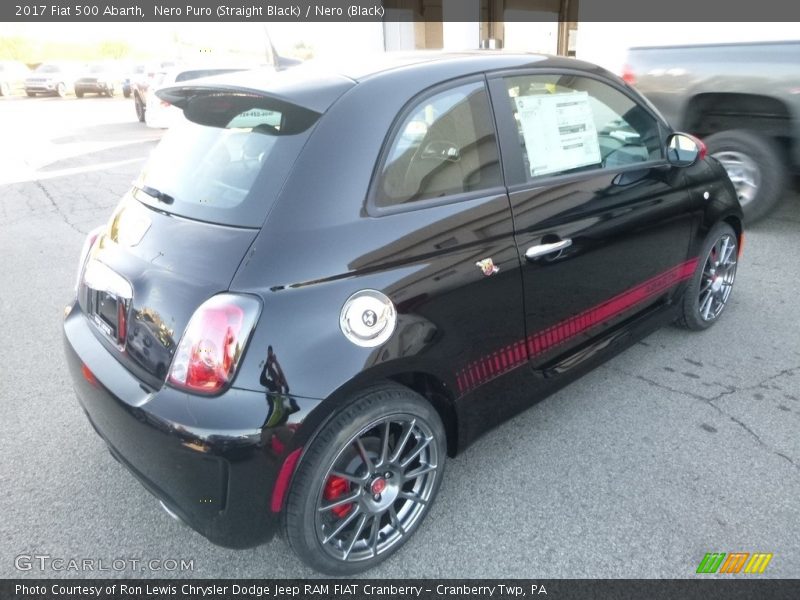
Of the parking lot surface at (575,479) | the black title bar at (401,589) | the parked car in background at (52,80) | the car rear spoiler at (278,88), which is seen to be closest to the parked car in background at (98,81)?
the parked car in background at (52,80)

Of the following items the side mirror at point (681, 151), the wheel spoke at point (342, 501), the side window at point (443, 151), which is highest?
the side window at point (443, 151)

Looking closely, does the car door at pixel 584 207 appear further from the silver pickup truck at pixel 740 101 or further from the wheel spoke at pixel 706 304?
the silver pickup truck at pixel 740 101

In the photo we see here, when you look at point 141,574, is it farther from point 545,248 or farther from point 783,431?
point 783,431

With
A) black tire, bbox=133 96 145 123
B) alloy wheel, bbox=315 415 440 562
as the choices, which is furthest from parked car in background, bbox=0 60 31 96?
alloy wheel, bbox=315 415 440 562

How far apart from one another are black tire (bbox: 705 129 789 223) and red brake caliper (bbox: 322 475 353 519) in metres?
4.97

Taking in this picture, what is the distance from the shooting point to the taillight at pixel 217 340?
178cm

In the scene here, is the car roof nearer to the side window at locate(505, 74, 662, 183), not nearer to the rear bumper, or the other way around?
the side window at locate(505, 74, 662, 183)

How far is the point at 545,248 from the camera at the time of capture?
8.05 feet

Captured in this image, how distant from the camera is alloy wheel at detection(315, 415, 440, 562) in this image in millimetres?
2059

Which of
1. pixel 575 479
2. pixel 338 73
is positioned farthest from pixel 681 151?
pixel 338 73

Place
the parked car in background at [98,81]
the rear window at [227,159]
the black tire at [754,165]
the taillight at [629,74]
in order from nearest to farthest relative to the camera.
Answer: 1. the rear window at [227,159]
2. the black tire at [754,165]
3. the taillight at [629,74]
4. the parked car in background at [98,81]

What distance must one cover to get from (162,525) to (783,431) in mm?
2814

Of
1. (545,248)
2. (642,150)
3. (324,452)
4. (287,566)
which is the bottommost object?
(287,566)

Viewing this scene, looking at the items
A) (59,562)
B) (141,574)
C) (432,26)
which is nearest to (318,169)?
(141,574)
